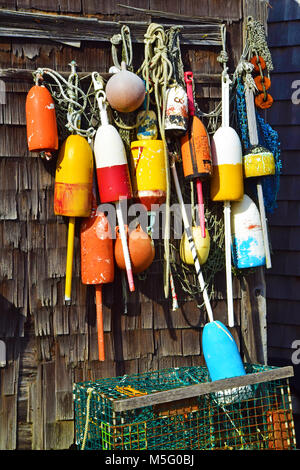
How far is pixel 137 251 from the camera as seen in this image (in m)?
3.79

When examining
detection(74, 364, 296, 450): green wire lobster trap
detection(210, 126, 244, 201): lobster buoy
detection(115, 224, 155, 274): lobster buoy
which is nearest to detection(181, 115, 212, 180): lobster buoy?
detection(210, 126, 244, 201): lobster buoy

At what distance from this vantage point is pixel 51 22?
3.81m

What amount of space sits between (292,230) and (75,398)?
8.29 ft

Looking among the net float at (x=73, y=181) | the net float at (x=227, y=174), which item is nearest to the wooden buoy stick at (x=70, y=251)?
the net float at (x=73, y=181)

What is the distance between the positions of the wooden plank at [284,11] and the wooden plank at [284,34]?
0.04 metres

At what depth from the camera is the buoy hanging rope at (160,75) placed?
12.8 ft

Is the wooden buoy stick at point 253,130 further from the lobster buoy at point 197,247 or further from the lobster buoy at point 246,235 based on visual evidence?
the lobster buoy at point 197,247

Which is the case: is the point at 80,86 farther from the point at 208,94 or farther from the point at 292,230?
the point at 292,230

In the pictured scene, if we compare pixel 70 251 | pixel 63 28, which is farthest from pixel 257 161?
pixel 63 28

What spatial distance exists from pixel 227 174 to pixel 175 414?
1.53 metres

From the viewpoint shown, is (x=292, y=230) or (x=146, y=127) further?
(x=292, y=230)

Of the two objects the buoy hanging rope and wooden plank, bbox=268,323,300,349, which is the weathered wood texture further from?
wooden plank, bbox=268,323,300,349

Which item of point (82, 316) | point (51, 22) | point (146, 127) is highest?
point (51, 22)
